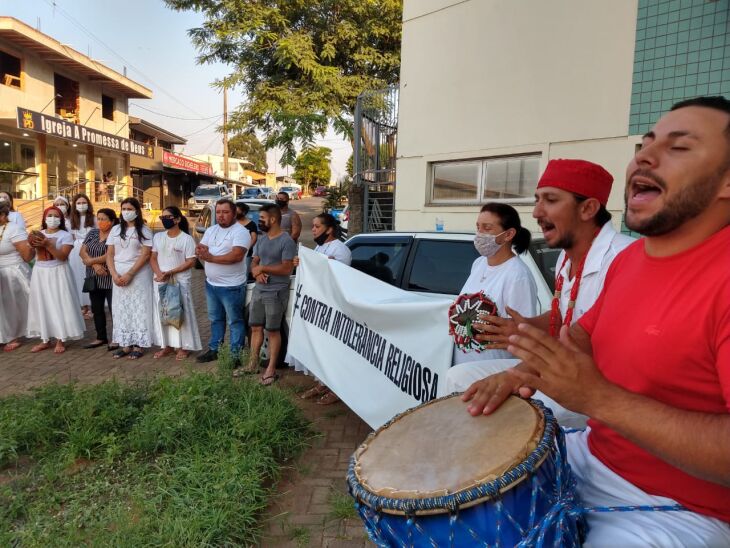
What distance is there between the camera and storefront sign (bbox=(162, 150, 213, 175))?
34.6 meters

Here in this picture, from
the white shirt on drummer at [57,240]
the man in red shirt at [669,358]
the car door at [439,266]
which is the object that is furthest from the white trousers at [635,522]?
the white shirt on drummer at [57,240]

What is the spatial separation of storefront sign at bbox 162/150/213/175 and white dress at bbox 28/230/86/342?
97.9 ft

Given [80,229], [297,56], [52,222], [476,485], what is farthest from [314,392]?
[297,56]

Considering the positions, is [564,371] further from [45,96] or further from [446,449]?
[45,96]

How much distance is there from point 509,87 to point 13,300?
7.37m

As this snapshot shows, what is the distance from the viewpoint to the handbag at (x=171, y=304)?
627 centimetres

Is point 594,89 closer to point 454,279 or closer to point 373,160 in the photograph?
point 454,279

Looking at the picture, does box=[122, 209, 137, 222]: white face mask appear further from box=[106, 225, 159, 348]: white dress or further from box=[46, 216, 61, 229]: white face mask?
box=[46, 216, 61, 229]: white face mask

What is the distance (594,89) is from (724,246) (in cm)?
551

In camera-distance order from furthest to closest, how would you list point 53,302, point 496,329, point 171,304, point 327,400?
point 53,302
point 171,304
point 327,400
point 496,329

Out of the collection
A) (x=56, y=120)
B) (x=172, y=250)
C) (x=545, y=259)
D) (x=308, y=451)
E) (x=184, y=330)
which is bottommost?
(x=308, y=451)

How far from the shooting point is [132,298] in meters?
6.54

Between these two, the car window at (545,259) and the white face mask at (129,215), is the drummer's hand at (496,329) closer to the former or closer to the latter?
the car window at (545,259)

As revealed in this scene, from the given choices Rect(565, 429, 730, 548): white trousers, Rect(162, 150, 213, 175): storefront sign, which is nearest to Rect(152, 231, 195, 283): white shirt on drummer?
Rect(565, 429, 730, 548): white trousers
